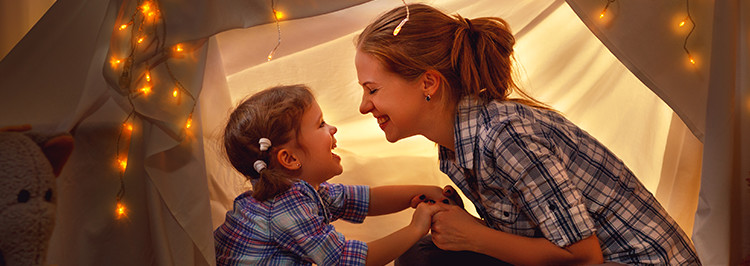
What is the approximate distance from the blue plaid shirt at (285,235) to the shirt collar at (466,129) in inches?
11.2

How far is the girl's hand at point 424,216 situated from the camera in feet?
5.09

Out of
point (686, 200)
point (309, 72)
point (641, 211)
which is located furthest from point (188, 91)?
point (686, 200)

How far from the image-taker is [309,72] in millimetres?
2127

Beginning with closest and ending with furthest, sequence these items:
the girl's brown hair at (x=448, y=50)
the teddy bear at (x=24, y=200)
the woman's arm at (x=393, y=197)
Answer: the teddy bear at (x=24, y=200) < the girl's brown hair at (x=448, y=50) < the woman's arm at (x=393, y=197)

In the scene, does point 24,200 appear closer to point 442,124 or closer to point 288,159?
point 288,159

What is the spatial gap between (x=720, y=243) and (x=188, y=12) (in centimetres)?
114

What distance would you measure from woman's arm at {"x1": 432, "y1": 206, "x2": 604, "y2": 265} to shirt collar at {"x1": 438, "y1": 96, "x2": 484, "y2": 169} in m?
0.13

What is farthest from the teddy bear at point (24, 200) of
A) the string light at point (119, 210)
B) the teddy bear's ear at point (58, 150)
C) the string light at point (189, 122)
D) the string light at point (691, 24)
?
the string light at point (691, 24)

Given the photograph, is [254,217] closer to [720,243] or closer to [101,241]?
[101,241]

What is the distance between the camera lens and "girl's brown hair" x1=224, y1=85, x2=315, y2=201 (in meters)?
1.65

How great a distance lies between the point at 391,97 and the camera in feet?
5.09

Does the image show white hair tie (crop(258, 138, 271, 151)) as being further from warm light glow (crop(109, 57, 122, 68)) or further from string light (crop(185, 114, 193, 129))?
warm light glow (crop(109, 57, 122, 68))

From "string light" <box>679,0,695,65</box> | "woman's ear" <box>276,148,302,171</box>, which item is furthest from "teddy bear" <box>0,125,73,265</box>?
"string light" <box>679,0,695,65</box>

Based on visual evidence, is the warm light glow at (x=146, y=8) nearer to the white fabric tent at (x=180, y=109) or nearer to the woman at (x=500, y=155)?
the white fabric tent at (x=180, y=109)
